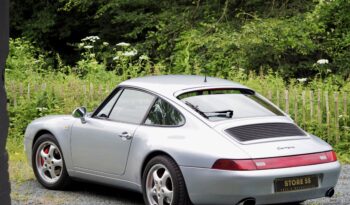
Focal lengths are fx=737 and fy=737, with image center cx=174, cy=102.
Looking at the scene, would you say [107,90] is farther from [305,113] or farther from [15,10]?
[15,10]

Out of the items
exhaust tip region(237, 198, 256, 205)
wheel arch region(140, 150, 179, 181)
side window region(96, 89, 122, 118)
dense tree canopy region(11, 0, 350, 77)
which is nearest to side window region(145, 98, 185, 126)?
wheel arch region(140, 150, 179, 181)

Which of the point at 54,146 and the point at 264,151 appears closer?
the point at 264,151

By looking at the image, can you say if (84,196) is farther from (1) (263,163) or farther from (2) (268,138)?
(1) (263,163)

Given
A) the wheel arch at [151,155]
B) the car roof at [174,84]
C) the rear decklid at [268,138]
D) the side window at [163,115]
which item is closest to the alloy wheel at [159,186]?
the wheel arch at [151,155]

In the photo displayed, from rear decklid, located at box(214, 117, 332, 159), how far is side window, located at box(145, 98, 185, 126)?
1.49 ft

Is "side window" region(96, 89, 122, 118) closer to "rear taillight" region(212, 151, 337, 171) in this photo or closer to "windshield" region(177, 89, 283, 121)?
"windshield" region(177, 89, 283, 121)

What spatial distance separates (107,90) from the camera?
540 inches

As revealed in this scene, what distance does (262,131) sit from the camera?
6227 millimetres

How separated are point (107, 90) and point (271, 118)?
7.48 m

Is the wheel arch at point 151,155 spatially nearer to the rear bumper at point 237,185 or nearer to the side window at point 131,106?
the rear bumper at point 237,185

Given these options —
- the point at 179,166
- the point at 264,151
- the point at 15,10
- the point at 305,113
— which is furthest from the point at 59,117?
the point at 15,10

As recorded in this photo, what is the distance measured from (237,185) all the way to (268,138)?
0.64 metres

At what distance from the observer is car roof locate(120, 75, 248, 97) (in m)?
6.78

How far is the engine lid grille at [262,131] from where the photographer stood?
608cm
